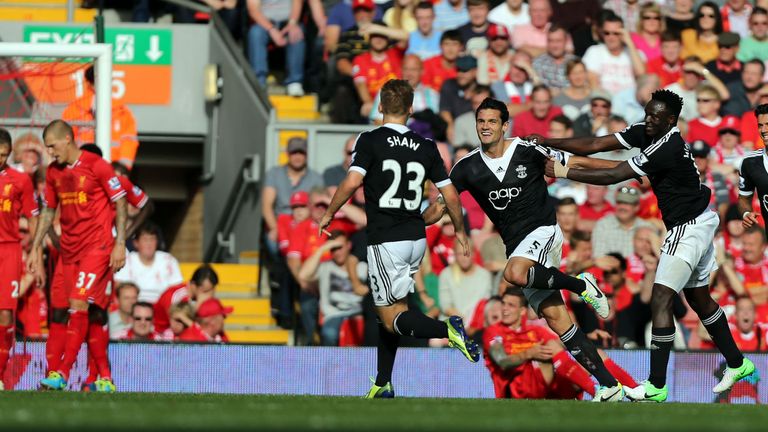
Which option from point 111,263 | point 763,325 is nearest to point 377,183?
point 111,263

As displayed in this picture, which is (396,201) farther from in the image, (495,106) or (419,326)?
(495,106)

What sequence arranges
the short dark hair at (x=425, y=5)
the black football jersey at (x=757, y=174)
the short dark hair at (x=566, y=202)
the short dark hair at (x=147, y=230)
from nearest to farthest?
the black football jersey at (x=757, y=174)
the short dark hair at (x=566, y=202)
the short dark hair at (x=147, y=230)
the short dark hair at (x=425, y=5)

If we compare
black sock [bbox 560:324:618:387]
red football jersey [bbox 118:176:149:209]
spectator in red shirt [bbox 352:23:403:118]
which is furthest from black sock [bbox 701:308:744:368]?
spectator in red shirt [bbox 352:23:403:118]

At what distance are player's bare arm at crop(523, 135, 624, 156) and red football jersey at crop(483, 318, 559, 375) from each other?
2277mm

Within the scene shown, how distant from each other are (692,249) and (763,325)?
13.9 feet

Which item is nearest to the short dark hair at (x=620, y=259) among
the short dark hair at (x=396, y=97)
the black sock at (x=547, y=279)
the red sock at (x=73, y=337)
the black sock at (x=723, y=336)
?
the black sock at (x=723, y=336)

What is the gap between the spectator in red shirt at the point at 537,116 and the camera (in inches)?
672

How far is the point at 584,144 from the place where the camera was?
11.4m

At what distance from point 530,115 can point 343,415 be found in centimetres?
935

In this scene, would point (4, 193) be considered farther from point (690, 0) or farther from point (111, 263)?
point (690, 0)

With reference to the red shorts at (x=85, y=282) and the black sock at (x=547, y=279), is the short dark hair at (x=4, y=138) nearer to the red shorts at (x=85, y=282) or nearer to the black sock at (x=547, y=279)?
the red shorts at (x=85, y=282)

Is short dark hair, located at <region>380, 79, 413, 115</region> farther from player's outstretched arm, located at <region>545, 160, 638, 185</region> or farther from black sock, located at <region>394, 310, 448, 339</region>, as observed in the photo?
black sock, located at <region>394, 310, 448, 339</region>

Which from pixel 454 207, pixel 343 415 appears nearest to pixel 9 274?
pixel 454 207

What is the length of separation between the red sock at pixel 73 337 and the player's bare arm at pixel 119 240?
1.55 feet
